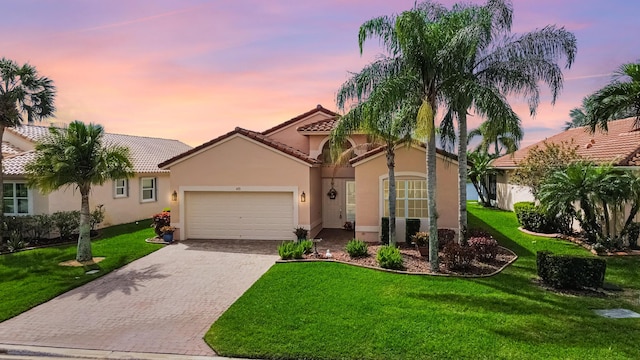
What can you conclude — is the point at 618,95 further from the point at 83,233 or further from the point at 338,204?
the point at 83,233

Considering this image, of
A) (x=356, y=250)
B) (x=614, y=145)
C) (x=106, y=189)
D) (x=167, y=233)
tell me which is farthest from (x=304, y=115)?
(x=614, y=145)

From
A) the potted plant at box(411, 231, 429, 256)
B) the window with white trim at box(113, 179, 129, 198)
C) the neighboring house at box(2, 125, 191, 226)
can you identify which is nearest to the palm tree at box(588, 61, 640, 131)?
the potted plant at box(411, 231, 429, 256)

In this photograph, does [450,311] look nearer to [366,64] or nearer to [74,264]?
[366,64]

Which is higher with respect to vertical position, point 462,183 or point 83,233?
point 462,183

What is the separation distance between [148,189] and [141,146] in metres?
5.73

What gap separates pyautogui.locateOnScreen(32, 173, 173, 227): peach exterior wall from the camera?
18.8 m

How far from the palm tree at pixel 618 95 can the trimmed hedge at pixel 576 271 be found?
A: 6.18 meters

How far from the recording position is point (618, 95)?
13242 millimetres

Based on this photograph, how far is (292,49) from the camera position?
48.9 ft

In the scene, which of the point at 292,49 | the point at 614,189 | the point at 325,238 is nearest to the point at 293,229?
the point at 325,238

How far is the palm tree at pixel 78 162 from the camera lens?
1337 cm

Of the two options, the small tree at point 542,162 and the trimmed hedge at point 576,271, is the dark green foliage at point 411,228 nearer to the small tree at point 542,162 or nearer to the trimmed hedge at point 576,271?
the trimmed hedge at point 576,271

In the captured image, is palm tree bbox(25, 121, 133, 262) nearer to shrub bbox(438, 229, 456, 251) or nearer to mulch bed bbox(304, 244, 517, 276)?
mulch bed bbox(304, 244, 517, 276)

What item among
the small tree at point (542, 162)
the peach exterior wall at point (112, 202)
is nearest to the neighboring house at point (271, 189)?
the peach exterior wall at point (112, 202)
